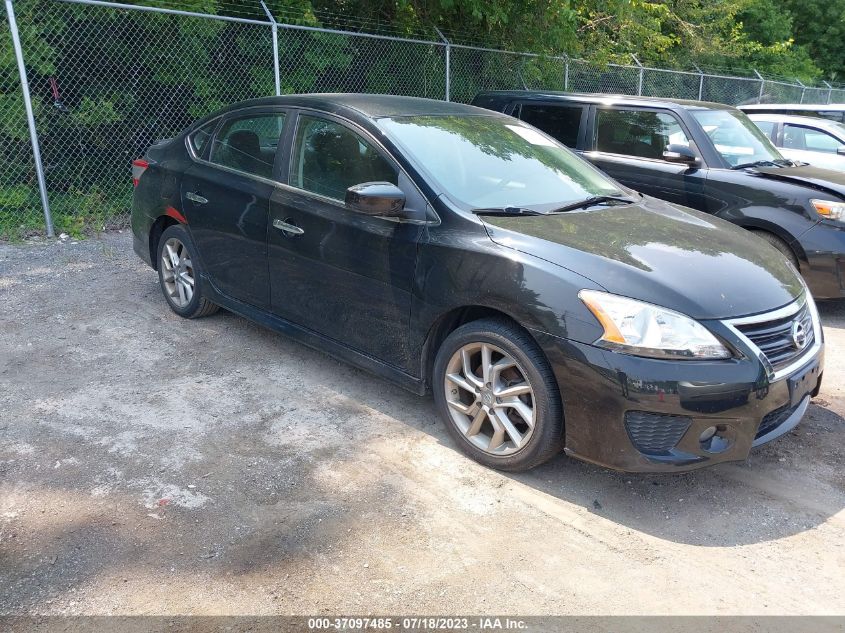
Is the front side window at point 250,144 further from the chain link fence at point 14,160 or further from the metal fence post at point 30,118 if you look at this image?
the chain link fence at point 14,160

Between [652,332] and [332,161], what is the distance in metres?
2.19

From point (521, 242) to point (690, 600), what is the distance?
5.51ft

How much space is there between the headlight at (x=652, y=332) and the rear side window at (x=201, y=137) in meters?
3.37

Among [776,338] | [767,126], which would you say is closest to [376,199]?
[776,338]

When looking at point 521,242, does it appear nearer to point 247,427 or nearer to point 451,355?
point 451,355

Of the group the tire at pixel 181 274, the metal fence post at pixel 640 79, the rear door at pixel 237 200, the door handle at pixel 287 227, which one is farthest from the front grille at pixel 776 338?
the metal fence post at pixel 640 79

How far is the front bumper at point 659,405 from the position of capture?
3.07 metres

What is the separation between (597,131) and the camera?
743 centimetres

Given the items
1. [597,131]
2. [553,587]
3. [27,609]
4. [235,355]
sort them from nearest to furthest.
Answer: [27,609] < [553,587] < [235,355] < [597,131]

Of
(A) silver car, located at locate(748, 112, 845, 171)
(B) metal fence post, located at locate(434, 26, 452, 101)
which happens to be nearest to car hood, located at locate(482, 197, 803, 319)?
(A) silver car, located at locate(748, 112, 845, 171)

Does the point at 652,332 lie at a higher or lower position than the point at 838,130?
lower

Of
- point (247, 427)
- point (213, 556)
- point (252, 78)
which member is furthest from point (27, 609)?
point (252, 78)

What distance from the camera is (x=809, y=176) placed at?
6.43 m

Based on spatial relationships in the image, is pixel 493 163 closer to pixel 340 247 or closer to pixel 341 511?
pixel 340 247
